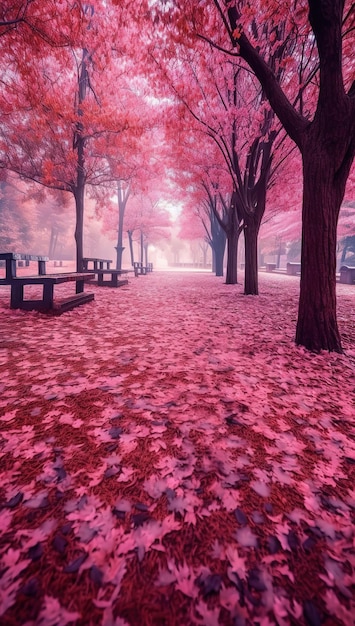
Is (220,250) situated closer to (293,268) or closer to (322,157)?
(293,268)

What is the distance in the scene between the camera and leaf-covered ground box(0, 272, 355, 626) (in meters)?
1.12

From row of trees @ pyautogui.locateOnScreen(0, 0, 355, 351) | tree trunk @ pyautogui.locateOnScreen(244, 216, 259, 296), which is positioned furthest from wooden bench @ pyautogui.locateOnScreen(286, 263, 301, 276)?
tree trunk @ pyautogui.locateOnScreen(244, 216, 259, 296)

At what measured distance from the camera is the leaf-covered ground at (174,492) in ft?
3.67

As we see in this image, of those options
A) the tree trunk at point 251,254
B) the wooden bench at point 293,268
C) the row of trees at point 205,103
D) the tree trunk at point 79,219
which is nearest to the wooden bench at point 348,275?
the wooden bench at point 293,268

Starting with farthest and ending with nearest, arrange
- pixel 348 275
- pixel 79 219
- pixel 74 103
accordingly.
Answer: pixel 348 275
pixel 79 219
pixel 74 103

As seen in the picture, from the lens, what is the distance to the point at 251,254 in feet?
31.8

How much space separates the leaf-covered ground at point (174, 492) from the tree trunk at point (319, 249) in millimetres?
773

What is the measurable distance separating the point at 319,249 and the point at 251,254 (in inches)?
231

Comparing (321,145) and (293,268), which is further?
(293,268)

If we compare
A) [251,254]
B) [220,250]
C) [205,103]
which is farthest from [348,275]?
[205,103]

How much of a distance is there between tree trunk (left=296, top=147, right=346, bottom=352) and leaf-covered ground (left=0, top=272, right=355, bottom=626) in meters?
0.77

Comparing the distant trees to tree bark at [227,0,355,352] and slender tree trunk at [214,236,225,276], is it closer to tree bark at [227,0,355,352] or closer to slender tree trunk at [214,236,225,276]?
tree bark at [227,0,355,352]

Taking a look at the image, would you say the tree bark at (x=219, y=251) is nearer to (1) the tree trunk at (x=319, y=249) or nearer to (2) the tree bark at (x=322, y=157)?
(2) the tree bark at (x=322, y=157)

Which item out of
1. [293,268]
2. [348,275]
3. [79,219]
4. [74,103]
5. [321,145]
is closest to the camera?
[321,145]
